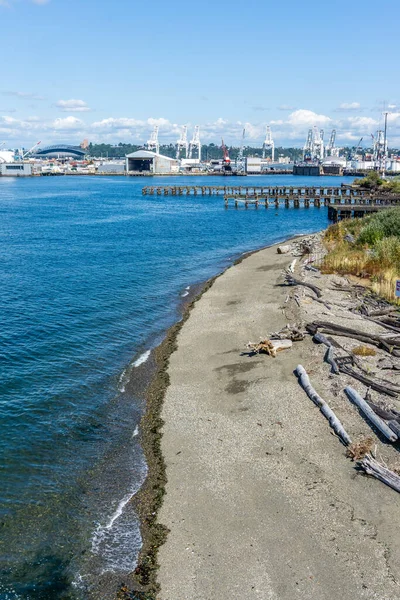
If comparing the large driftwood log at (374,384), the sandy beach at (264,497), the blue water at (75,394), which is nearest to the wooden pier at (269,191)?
the blue water at (75,394)

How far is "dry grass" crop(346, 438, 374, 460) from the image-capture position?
1573 cm

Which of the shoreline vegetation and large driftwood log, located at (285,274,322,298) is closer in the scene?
the shoreline vegetation

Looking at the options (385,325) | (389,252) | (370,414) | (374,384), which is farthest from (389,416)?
(389,252)

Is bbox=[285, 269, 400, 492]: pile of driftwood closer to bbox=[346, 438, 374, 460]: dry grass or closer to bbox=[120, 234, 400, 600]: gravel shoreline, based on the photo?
bbox=[346, 438, 374, 460]: dry grass

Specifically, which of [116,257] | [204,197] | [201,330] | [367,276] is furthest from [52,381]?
[204,197]

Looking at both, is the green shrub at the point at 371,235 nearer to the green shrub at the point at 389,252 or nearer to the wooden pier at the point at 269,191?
the green shrub at the point at 389,252

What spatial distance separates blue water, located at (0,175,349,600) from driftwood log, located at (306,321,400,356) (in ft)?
26.9

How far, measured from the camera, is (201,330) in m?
28.5

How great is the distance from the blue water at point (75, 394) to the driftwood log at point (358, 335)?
819 centimetres

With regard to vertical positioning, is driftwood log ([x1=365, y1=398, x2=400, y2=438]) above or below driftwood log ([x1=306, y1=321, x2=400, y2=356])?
below

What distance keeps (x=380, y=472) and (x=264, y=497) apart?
3.17 meters

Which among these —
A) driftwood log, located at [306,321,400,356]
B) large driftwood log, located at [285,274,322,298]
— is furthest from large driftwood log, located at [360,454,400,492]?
large driftwood log, located at [285,274,322,298]

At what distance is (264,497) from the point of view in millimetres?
14555

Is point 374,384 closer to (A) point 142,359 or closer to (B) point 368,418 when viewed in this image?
(B) point 368,418
